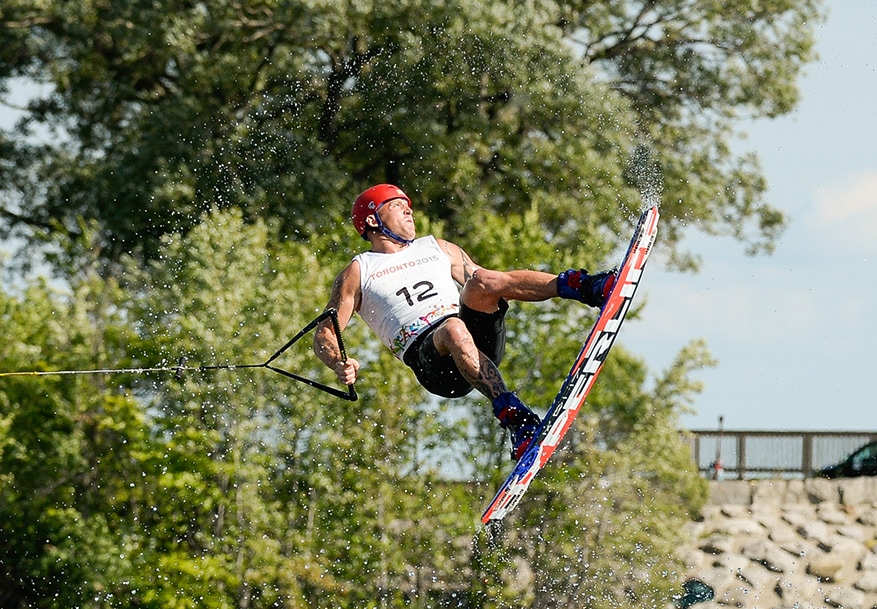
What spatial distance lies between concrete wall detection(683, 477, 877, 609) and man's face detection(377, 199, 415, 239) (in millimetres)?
10861

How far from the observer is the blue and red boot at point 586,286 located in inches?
263

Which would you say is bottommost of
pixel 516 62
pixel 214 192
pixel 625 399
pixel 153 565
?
pixel 153 565

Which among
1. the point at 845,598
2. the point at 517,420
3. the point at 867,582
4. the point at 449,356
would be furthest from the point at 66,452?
the point at 867,582

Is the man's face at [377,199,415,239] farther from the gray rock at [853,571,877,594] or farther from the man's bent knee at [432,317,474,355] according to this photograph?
the gray rock at [853,571,877,594]

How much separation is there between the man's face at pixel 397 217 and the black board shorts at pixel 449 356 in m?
0.60

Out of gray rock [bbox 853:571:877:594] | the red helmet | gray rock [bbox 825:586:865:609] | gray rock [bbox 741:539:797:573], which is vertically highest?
the red helmet

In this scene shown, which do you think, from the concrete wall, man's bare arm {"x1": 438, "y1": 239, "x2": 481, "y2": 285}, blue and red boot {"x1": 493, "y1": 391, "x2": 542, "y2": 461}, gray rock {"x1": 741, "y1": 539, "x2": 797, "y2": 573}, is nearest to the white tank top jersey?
man's bare arm {"x1": 438, "y1": 239, "x2": 481, "y2": 285}

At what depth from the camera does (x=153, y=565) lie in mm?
14328

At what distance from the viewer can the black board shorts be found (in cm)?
690

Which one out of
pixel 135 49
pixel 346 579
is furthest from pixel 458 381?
pixel 135 49

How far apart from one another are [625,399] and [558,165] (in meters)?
3.85

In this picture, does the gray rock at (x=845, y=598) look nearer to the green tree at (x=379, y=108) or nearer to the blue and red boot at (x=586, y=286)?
the green tree at (x=379, y=108)

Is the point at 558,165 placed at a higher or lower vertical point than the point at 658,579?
higher

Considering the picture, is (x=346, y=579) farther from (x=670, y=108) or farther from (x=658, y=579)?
(x=670, y=108)
